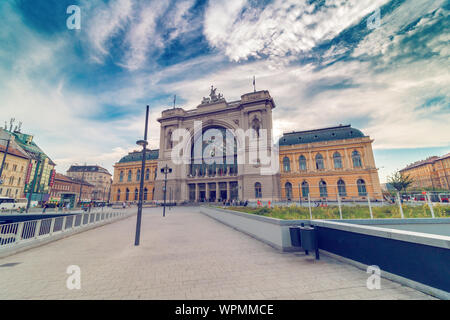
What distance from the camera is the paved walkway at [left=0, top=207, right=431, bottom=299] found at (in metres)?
3.56

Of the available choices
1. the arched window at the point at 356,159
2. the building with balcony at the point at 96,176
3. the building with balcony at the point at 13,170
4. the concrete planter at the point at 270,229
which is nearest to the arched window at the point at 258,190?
the arched window at the point at 356,159

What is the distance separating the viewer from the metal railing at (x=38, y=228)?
7230 millimetres

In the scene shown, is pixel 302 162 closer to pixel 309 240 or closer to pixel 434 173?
pixel 309 240

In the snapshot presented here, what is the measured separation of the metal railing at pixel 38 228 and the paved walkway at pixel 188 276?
3.46 feet

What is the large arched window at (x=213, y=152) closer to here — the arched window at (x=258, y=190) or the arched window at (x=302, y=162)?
the arched window at (x=258, y=190)

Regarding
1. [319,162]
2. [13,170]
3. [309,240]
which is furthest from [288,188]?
[13,170]

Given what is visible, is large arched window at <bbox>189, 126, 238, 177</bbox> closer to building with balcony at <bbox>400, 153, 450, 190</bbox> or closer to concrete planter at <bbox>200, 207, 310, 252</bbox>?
concrete planter at <bbox>200, 207, 310, 252</bbox>

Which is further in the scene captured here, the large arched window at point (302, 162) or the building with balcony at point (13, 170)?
the large arched window at point (302, 162)

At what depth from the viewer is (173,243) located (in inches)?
320

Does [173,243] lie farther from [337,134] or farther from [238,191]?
[337,134]

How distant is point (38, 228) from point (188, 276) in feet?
27.0

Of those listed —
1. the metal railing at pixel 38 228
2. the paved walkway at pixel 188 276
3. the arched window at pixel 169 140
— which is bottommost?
the paved walkway at pixel 188 276

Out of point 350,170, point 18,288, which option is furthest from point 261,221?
point 350,170
